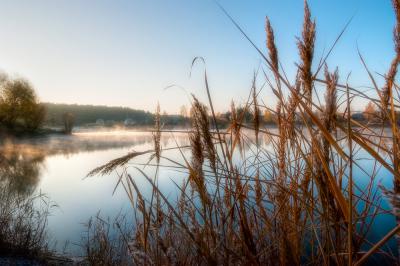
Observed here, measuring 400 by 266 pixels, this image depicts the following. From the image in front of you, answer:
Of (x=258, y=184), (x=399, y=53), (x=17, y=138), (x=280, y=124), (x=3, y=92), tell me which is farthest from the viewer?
(x=17, y=138)

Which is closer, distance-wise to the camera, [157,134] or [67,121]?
[157,134]

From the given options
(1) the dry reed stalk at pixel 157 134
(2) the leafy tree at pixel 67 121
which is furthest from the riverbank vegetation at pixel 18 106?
(1) the dry reed stalk at pixel 157 134

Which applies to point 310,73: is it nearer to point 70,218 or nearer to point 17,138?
point 70,218

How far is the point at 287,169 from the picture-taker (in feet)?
6.04

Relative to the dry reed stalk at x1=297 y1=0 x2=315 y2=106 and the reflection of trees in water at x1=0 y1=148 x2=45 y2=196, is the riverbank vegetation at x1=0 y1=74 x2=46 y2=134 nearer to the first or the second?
the reflection of trees in water at x1=0 y1=148 x2=45 y2=196

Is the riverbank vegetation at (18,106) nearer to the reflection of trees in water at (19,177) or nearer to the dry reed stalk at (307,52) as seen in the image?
the reflection of trees in water at (19,177)

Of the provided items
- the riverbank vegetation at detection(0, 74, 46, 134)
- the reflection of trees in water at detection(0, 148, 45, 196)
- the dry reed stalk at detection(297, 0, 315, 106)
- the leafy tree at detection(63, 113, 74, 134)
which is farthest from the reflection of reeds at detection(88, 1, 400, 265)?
the leafy tree at detection(63, 113, 74, 134)

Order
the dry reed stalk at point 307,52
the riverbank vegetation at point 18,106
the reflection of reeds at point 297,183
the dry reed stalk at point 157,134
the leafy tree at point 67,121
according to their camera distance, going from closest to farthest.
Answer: the reflection of reeds at point 297,183 → the dry reed stalk at point 307,52 → the dry reed stalk at point 157,134 → the riverbank vegetation at point 18,106 → the leafy tree at point 67,121

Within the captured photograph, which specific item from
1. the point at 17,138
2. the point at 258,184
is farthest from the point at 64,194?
the point at 17,138

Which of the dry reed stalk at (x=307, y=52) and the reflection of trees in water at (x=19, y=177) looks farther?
the reflection of trees in water at (x=19, y=177)

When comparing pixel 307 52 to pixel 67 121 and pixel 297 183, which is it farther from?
pixel 67 121

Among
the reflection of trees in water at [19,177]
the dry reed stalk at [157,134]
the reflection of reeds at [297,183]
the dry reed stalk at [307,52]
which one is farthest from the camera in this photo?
the reflection of trees in water at [19,177]

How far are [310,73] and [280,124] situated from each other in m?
0.64

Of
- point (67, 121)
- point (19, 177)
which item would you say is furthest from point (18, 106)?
point (19, 177)
